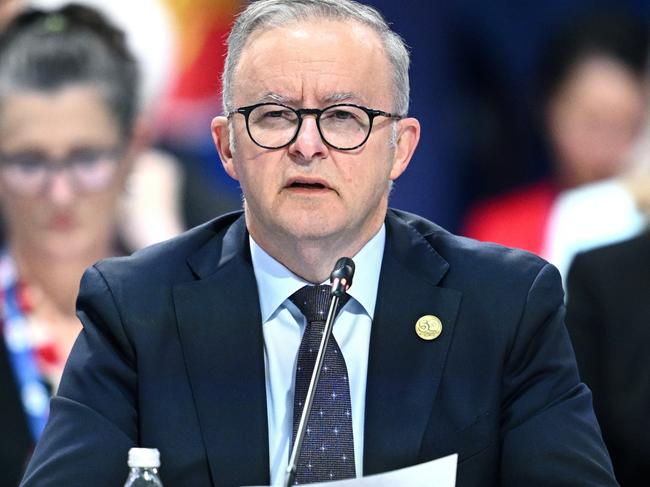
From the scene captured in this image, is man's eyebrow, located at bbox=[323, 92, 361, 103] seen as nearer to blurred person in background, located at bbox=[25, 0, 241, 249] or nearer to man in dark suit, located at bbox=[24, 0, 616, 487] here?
man in dark suit, located at bbox=[24, 0, 616, 487]

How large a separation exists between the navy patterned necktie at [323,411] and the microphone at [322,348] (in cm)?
16

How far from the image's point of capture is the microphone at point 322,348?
2.27 meters

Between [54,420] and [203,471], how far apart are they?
1.04 feet

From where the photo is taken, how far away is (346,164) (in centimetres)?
271

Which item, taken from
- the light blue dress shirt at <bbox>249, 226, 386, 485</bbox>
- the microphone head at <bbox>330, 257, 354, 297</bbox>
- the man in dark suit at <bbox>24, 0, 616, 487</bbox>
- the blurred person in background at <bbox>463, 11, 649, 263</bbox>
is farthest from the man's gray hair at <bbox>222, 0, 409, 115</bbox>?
the blurred person in background at <bbox>463, 11, 649, 263</bbox>

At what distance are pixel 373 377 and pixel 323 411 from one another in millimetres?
141

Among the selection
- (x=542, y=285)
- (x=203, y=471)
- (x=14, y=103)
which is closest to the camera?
(x=203, y=471)

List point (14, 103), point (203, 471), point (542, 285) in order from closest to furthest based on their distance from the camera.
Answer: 1. point (203, 471)
2. point (542, 285)
3. point (14, 103)

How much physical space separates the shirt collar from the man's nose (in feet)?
1.01

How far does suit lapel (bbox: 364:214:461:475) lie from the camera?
270 centimetres

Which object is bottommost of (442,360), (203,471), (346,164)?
(203,471)

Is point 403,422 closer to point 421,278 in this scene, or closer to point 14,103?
point 421,278

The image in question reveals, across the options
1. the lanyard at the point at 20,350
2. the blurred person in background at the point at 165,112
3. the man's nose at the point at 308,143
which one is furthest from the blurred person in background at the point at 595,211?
the man's nose at the point at 308,143

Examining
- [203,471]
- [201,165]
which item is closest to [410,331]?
[203,471]
